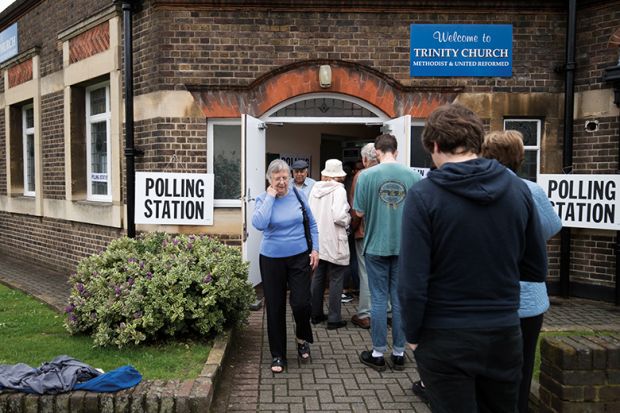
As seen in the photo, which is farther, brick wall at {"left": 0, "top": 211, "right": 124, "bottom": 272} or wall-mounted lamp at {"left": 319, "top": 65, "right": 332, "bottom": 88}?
brick wall at {"left": 0, "top": 211, "right": 124, "bottom": 272}

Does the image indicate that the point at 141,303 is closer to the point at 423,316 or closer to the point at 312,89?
the point at 423,316

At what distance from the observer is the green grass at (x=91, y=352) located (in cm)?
435

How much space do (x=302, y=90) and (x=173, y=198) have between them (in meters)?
2.19

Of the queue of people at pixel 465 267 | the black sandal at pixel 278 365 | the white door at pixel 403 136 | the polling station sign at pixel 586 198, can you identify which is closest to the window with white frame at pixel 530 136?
the polling station sign at pixel 586 198

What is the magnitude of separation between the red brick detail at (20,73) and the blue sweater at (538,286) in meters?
10.4

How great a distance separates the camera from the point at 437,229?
2.27 metres

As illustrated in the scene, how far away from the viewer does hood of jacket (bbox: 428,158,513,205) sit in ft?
7.33

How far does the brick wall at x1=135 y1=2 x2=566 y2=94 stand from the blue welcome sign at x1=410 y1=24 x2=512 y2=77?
10 centimetres

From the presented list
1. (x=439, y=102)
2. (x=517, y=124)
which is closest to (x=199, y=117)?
(x=439, y=102)

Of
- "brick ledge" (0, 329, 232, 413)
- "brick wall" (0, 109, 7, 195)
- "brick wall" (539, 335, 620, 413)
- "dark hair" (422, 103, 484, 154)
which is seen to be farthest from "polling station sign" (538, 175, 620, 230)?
"brick wall" (0, 109, 7, 195)

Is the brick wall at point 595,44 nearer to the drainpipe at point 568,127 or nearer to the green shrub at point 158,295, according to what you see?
the drainpipe at point 568,127

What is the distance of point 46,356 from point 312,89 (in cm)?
451

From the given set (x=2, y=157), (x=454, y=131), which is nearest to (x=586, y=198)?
(x=454, y=131)

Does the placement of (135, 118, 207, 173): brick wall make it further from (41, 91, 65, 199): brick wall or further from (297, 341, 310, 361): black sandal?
(297, 341, 310, 361): black sandal
